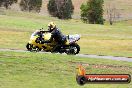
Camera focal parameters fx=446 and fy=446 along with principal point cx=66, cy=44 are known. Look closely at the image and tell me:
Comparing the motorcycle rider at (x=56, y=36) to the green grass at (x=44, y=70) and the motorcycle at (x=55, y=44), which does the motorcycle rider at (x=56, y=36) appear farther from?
the green grass at (x=44, y=70)

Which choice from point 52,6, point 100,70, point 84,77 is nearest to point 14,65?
point 100,70

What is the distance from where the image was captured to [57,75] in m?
18.2

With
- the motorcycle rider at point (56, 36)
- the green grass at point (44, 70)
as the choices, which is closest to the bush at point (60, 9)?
the motorcycle rider at point (56, 36)

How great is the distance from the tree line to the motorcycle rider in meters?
90.6

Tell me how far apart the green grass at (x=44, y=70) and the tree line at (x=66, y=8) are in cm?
9605

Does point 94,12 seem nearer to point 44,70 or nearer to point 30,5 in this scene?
point 30,5

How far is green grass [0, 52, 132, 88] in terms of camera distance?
16125mm

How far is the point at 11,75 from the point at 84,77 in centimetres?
896

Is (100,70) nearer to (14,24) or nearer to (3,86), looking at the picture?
(3,86)

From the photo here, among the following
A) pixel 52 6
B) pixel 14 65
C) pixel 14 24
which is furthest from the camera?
pixel 52 6

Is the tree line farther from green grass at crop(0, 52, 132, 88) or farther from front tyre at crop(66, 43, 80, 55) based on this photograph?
green grass at crop(0, 52, 132, 88)

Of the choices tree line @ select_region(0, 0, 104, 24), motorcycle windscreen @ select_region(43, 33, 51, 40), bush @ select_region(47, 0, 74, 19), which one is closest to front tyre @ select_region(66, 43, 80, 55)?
motorcycle windscreen @ select_region(43, 33, 51, 40)

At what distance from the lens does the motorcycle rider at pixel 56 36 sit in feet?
88.5

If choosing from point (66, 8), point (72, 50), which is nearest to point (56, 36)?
point (72, 50)
